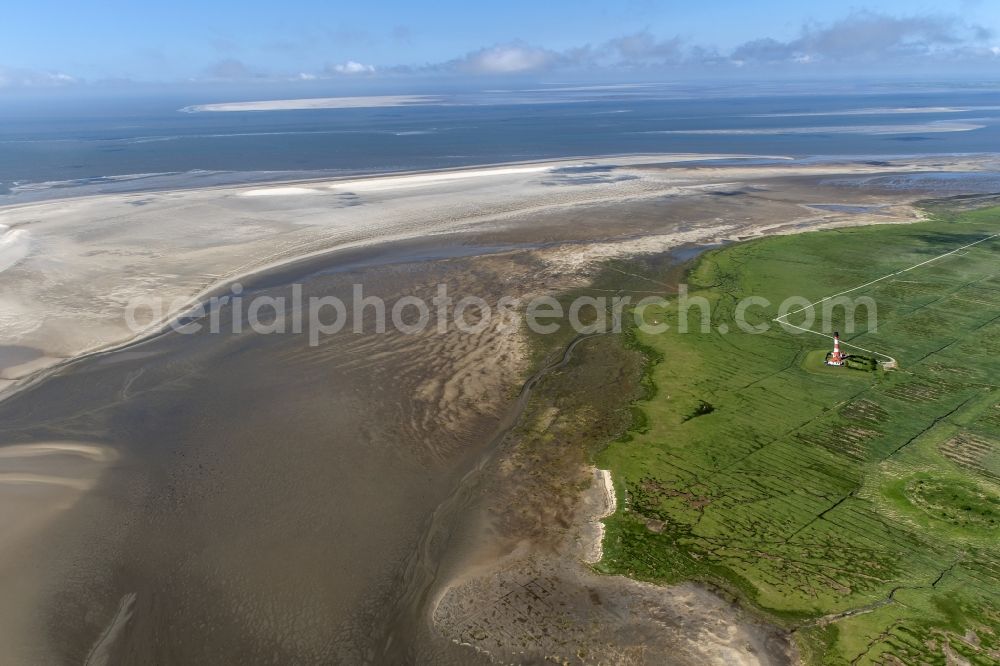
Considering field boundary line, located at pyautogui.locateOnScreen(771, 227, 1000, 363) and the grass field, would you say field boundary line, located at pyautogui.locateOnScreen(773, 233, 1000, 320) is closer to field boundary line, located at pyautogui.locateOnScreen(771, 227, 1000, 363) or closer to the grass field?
field boundary line, located at pyautogui.locateOnScreen(771, 227, 1000, 363)

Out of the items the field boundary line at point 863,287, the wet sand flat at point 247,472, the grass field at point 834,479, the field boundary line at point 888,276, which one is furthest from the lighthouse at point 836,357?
the wet sand flat at point 247,472

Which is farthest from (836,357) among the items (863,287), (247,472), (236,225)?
(236,225)

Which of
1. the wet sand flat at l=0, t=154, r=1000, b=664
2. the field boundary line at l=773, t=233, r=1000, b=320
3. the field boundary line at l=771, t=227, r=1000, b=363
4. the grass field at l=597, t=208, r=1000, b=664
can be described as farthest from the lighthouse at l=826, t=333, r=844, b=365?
the wet sand flat at l=0, t=154, r=1000, b=664

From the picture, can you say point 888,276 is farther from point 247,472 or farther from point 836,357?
point 247,472

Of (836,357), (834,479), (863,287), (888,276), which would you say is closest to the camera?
(834,479)

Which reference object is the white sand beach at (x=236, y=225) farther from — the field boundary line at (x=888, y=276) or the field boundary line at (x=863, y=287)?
the field boundary line at (x=863, y=287)

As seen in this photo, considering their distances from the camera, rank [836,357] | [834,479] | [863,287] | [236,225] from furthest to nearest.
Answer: [236,225]
[863,287]
[836,357]
[834,479]

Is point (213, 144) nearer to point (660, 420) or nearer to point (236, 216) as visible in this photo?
point (236, 216)

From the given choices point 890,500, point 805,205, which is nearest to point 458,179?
A: point 805,205
